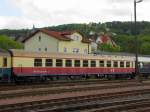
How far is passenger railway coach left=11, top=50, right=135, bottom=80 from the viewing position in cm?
3559

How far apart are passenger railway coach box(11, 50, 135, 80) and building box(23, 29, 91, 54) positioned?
87.3ft

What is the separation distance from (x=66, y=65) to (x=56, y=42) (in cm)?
3426

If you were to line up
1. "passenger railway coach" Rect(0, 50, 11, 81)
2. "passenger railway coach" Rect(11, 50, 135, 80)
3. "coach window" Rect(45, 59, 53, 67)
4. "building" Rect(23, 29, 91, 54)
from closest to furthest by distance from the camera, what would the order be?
"passenger railway coach" Rect(0, 50, 11, 81) → "passenger railway coach" Rect(11, 50, 135, 80) → "coach window" Rect(45, 59, 53, 67) → "building" Rect(23, 29, 91, 54)

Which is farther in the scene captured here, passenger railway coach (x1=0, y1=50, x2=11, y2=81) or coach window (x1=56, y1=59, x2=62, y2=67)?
coach window (x1=56, y1=59, x2=62, y2=67)

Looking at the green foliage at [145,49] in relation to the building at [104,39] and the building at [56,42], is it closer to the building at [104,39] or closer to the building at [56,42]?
the building at [104,39]

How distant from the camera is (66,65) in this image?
39781 mm

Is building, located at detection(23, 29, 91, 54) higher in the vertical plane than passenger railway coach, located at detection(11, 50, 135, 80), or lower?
higher

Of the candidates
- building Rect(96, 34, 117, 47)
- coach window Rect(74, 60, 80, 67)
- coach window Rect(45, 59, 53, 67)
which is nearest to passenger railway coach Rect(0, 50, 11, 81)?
Answer: coach window Rect(45, 59, 53, 67)

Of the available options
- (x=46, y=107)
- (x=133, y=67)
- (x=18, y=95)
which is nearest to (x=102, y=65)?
(x=133, y=67)

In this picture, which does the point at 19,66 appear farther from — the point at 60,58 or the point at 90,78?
the point at 90,78

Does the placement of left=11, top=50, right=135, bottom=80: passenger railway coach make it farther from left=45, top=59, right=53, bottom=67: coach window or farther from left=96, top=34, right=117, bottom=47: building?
left=96, top=34, right=117, bottom=47: building

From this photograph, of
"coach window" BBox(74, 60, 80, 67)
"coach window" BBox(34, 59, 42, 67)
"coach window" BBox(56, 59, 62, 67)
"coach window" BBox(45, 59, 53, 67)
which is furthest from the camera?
"coach window" BBox(74, 60, 80, 67)

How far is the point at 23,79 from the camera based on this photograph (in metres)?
36.3

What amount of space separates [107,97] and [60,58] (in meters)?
17.0
